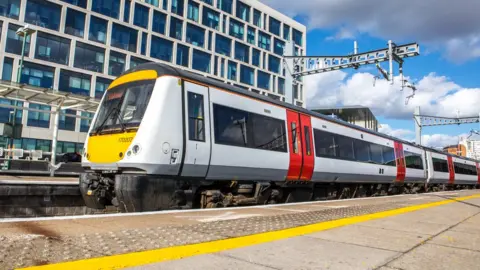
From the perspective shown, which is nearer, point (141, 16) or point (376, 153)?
point (376, 153)

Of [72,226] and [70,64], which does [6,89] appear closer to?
[72,226]

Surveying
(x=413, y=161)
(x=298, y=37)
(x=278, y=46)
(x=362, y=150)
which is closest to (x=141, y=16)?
(x=278, y=46)

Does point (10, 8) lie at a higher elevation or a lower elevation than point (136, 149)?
higher

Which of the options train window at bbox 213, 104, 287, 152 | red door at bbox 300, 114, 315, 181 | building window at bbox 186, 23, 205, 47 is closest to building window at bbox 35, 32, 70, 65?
building window at bbox 186, 23, 205, 47

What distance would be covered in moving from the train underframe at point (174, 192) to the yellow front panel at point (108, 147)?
0.33 metres

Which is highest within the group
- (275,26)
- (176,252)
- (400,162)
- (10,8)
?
(275,26)

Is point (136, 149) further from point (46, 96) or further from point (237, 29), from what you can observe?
point (237, 29)

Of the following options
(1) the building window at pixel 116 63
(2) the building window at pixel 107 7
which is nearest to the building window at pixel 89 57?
(1) the building window at pixel 116 63

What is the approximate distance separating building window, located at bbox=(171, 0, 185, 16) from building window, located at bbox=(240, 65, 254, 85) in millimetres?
10739

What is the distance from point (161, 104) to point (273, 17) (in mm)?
50733

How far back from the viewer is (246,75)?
163ft

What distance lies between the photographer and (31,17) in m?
33.0

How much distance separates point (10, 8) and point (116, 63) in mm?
10038

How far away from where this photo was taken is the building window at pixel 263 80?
51.3 m
